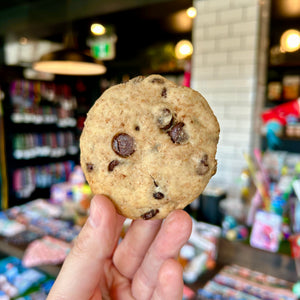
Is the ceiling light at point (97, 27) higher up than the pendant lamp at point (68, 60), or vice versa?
the ceiling light at point (97, 27)

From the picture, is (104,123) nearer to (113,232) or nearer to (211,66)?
(113,232)

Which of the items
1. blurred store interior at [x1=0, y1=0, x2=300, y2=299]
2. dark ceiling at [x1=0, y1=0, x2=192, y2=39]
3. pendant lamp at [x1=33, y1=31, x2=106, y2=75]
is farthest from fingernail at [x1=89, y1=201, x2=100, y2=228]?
dark ceiling at [x1=0, y1=0, x2=192, y2=39]

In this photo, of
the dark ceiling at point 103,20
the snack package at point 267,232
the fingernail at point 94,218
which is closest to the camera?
the fingernail at point 94,218

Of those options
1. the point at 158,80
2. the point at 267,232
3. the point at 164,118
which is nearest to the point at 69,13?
the point at 267,232

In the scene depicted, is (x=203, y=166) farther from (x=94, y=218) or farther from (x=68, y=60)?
(x=68, y=60)

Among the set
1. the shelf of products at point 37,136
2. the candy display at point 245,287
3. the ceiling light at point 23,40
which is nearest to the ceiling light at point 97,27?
the shelf of products at point 37,136

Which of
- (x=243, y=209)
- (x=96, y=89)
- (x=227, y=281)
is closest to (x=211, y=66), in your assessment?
(x=243, y=209)

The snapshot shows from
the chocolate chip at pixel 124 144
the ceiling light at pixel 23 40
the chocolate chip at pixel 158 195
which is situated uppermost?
the ceiling light at pixel 23 40

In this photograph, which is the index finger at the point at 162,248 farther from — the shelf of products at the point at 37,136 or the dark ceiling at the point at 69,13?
the shelf of products at the point at 37,136
